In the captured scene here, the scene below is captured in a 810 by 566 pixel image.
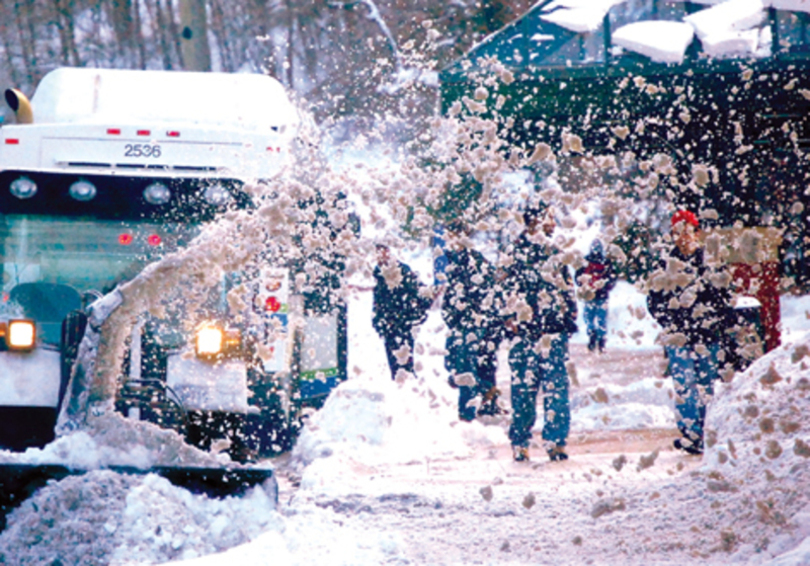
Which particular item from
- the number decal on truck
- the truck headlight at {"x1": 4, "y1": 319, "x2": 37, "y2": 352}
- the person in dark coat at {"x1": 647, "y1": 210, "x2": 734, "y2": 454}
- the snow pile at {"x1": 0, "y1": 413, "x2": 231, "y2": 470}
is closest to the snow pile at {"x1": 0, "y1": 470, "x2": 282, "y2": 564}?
the snow pile at {"x1": 0, "y1": 413, "x2": 231, "y2": 470}

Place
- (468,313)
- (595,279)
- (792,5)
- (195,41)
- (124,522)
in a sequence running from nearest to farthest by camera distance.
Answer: (124,522) < (468,313) < (595,279) < (792,5) < (195,41)

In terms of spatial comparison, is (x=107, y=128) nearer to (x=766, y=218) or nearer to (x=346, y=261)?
(x=346, y=261)

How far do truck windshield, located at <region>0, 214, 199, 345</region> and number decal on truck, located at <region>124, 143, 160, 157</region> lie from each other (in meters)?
0.51

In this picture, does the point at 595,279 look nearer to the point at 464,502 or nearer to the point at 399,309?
the point at 399,309

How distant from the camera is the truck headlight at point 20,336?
539 cm

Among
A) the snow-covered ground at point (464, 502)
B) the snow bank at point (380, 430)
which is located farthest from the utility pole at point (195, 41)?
the snow-covered ground at point (464, 502)

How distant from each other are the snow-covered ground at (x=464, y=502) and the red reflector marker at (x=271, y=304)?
1130 millimetres

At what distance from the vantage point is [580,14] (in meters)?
11.1

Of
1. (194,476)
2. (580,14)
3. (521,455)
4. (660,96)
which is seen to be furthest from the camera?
(660,96)

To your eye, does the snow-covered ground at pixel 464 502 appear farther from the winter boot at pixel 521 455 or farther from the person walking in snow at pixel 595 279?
the person walking in snow at pixel 595 279

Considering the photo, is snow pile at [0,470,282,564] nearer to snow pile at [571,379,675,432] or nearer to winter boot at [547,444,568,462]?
winter boot at [547,444,568,462]

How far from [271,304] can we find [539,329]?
1.98m

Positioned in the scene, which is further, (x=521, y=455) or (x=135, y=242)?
(x=521, y=455)

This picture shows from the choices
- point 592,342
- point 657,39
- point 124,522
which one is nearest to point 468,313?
point 124,522
